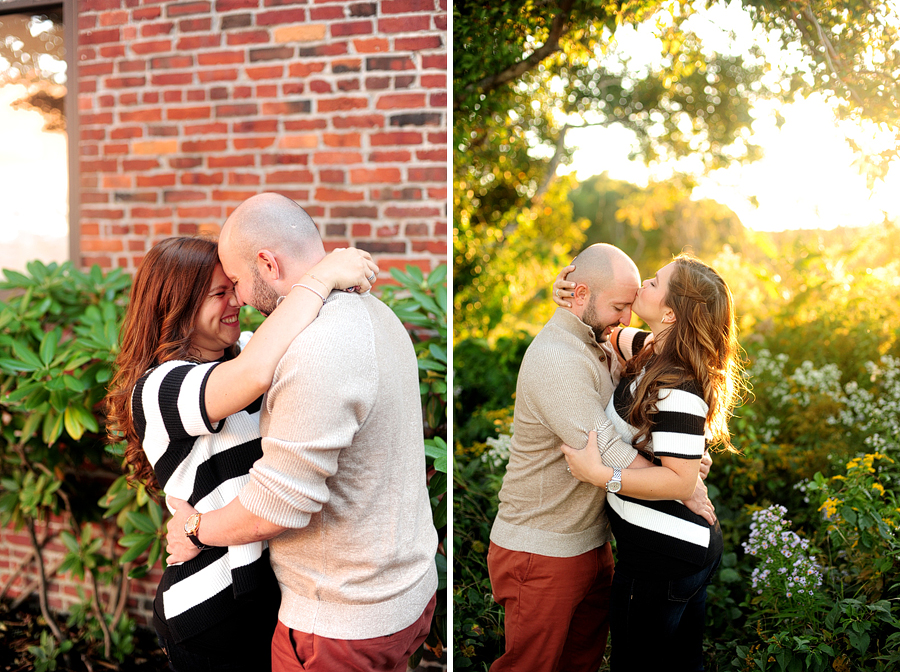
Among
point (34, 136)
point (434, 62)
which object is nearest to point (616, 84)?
point (434, 62)

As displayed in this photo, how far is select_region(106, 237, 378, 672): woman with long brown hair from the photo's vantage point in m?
1.35

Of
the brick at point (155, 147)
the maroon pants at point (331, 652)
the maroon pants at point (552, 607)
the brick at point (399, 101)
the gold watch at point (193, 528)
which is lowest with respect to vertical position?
the maroon pants at point (552, 607)

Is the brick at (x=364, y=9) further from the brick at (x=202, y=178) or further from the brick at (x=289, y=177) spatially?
the brick at (x=202, y=178)

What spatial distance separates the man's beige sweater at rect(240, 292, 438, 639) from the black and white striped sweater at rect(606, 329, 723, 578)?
60 cm

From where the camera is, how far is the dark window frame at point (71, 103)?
3.17m

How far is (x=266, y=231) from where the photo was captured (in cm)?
146

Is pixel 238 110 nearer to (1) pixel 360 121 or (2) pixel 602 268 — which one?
(1) pixel 360 121

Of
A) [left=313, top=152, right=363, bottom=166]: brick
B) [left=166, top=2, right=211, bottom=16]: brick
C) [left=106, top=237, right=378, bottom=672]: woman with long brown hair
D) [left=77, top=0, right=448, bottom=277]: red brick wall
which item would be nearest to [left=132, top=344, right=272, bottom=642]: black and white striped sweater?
[left=106, top=237, right=378, bottom=672]: woman with long brown hair

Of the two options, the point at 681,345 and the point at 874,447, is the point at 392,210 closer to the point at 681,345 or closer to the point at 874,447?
the point at 681,345

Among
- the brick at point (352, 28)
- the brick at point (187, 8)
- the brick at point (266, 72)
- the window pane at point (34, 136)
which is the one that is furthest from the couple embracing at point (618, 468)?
the window pane at point (34, 136)

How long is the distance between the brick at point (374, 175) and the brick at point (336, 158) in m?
0.05

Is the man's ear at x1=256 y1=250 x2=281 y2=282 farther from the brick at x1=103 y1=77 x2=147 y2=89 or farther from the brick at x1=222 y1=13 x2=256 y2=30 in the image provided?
the brick at x1=103 y1=77 x2=147 y2=89

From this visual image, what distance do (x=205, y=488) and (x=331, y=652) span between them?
1.61 feet

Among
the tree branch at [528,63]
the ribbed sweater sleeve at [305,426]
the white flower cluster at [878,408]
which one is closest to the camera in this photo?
the ribbed sweater sleeve at [305,426]
